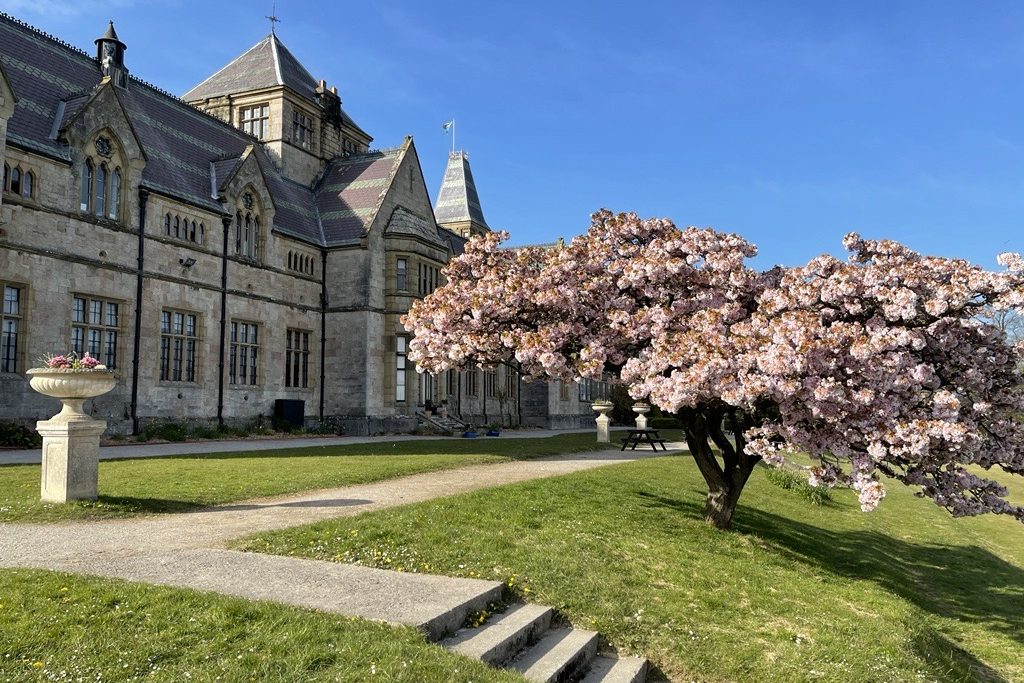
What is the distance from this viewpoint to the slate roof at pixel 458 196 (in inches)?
2532

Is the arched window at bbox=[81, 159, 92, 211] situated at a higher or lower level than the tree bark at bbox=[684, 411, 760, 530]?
higher

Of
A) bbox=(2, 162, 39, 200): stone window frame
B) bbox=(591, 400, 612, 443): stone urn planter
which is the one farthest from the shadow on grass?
bbox=(2, 162, 39, 200): stone window frame

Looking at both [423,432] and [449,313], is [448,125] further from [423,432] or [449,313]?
[449,313]

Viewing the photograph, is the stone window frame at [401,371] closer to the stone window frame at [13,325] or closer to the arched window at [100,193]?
the arched window at [100,193]

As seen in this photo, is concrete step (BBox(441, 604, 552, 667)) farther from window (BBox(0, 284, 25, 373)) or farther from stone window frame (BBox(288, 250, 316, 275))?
stone window frame (BBox(288, 250, 316, 275))

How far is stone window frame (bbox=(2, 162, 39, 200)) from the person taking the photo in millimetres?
22734

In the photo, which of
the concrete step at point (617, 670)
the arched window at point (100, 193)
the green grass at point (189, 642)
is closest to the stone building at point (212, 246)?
the arched window at point (100, 193)

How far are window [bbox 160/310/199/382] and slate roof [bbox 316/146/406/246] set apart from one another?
9.25 meters

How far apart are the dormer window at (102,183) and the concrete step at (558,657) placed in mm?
23213

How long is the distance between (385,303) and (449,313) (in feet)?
77.5

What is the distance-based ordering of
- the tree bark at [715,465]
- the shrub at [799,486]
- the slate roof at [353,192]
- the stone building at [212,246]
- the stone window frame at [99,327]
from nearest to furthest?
the tree bark at [715,465] < the shrub at [799,486] < the stone building at [212,246] < the stone window frame at [99,327] < the slate roof at [353,192]

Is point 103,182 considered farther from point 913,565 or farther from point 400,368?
point 913,565

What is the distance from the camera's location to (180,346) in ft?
95.1

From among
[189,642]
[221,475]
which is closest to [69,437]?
[221,475]
